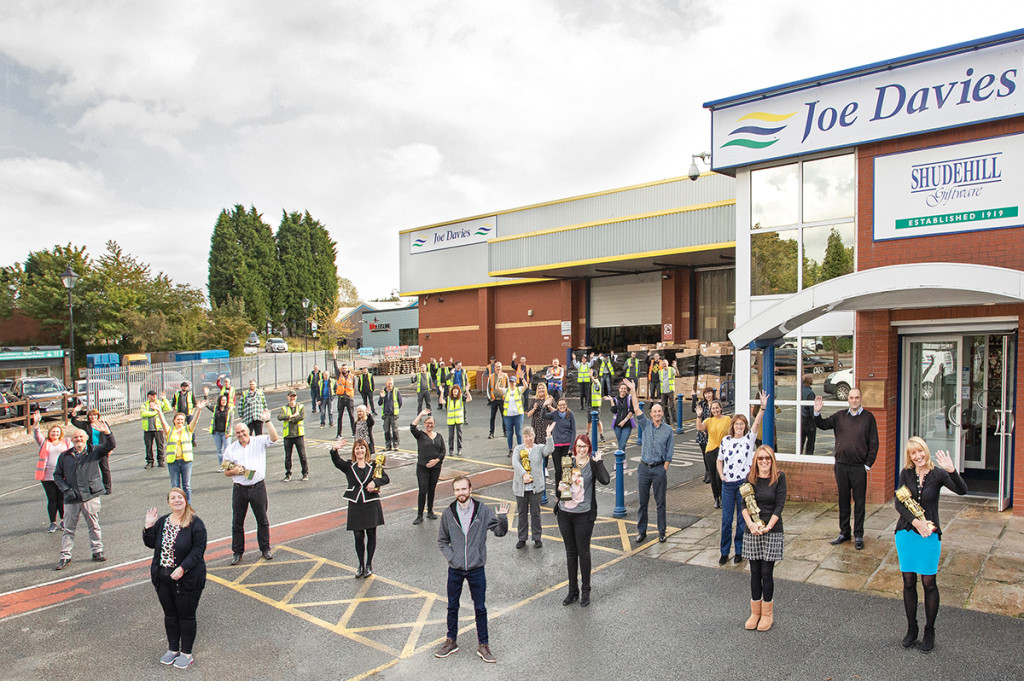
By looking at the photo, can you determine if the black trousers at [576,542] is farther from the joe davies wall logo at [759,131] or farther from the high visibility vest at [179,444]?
the joe davies wall logo at [759,131]

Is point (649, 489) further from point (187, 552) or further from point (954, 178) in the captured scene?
point (954, 178)

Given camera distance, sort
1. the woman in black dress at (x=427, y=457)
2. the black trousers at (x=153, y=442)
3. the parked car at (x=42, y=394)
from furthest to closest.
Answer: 1. the parked car at (x=42, y=394)
2. the black trousers at (x=153, y=442)
3. the woman in black dress at (x=427, y=457)

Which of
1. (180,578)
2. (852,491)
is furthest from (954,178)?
(180,578)

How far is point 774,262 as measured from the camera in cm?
1063

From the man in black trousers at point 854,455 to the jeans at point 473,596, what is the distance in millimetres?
4780

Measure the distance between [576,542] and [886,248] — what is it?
650 cm

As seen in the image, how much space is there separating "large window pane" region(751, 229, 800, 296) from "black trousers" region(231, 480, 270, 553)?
8095mm

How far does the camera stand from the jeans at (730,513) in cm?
779

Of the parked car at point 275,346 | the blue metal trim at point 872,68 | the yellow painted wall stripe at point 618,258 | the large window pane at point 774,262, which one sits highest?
the blue metal trim at point 872,68

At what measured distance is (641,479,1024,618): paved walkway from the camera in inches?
259

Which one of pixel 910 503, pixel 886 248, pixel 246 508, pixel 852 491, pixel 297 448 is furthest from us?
pixel 297 448

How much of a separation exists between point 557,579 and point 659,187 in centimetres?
2107

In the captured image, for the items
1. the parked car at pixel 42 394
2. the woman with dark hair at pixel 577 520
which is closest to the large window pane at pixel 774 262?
the woman with dark hair at pixel 577 520

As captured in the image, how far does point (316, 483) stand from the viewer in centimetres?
1336
